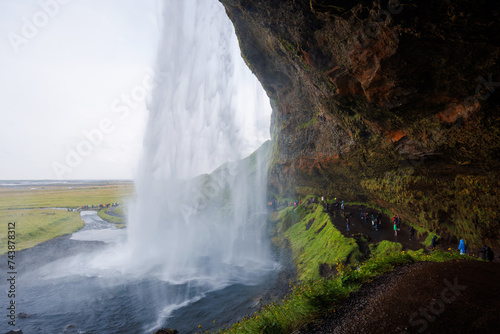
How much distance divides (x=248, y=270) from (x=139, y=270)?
10.9m

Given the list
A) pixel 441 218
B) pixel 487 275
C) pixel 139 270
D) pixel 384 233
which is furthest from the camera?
pixel 139 270

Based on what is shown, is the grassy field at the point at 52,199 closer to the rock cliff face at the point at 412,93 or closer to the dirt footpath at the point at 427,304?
the rock cliff face at the point at 412,93

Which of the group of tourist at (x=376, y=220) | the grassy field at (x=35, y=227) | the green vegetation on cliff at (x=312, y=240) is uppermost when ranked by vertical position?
the grassy field at (x=35, y=227)

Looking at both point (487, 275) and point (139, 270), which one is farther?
point (139, 270)

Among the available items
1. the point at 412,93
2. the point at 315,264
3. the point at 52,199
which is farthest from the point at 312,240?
the point at 52,199

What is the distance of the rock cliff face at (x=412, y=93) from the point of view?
7539mm

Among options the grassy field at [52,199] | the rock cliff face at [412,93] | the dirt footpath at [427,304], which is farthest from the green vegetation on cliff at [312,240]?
the grassy field at [52,199]

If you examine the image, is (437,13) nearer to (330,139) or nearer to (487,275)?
(487,275)

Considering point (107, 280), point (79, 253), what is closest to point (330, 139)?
point (107, 280)

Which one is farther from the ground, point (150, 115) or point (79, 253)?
point (150, 115)

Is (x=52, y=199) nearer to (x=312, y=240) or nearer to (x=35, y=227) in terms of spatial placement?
(x=35, y=227)

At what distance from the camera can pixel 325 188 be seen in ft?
104

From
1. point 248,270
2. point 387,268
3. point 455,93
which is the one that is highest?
point 455,93

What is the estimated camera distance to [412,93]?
394 inches
